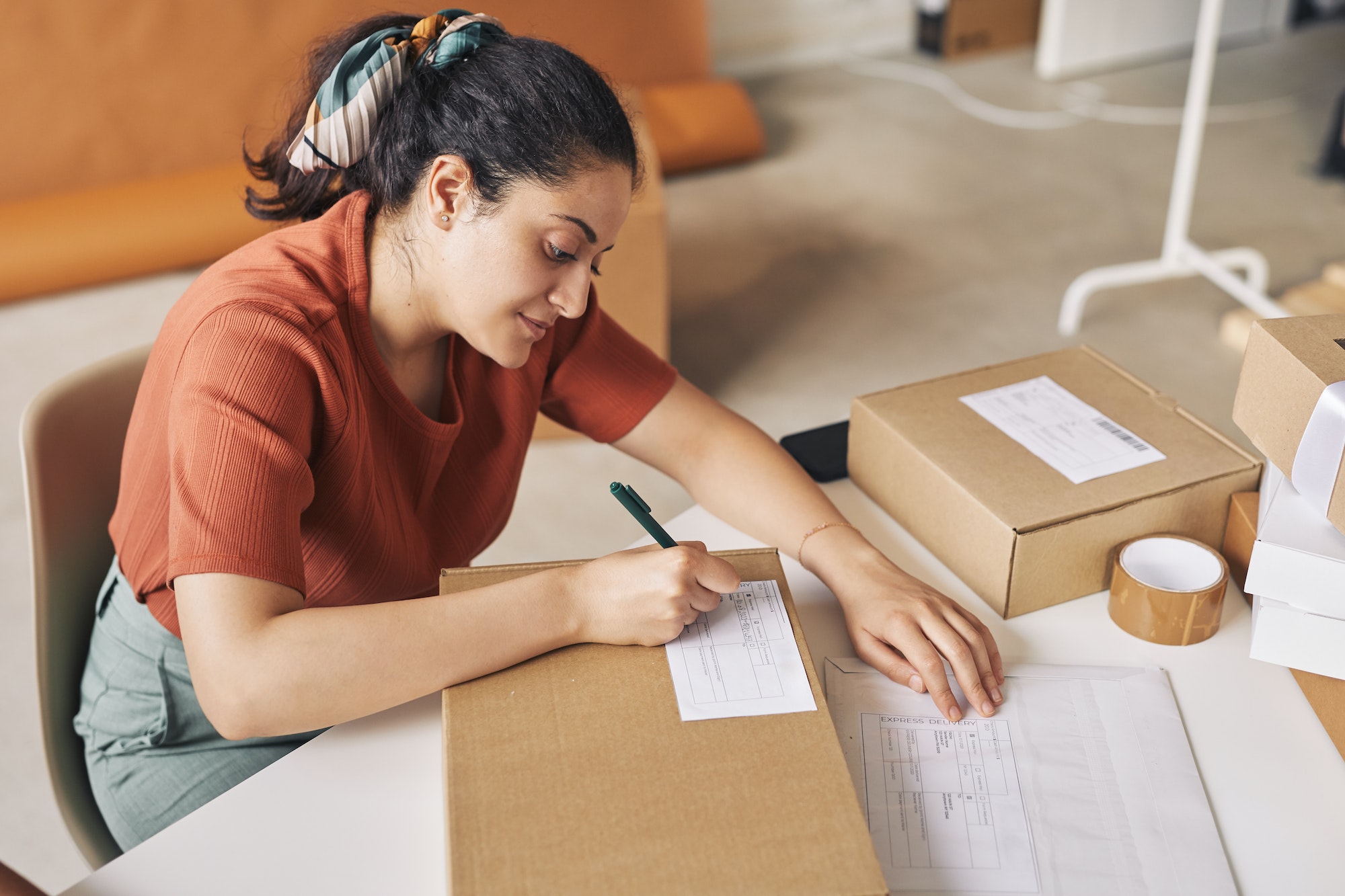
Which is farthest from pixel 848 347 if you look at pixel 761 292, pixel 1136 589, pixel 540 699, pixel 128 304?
pixel 540 699

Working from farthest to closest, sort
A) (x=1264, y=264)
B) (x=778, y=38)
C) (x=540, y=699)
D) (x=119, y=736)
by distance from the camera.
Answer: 1. (x=778, y=38)
2. (x=1264, y=264)
3. (x=119, y=736)
4. (x=540, y=699)

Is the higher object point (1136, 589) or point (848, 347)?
point (1136, 589)

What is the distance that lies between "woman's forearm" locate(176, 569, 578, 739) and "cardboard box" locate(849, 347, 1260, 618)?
0.36 metres

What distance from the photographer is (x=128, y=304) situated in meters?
2.69

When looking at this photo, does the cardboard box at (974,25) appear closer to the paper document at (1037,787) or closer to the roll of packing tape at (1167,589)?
the roll of packing tape at (1167,589)

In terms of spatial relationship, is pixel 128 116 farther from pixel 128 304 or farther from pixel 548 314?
pixel 548 314

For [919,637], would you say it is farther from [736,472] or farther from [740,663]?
[736,472]

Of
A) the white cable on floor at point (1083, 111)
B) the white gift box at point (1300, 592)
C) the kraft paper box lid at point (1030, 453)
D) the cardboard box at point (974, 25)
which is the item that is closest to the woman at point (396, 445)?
the kraft paper box lid at point (1030, 453)

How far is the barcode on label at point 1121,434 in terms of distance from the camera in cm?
101

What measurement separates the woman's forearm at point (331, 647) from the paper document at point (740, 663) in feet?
0.31

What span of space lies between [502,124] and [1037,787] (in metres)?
0.66

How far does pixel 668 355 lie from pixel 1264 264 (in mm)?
1579

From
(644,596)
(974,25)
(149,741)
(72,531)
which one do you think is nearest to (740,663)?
(644,596)

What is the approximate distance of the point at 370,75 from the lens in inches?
38.1
